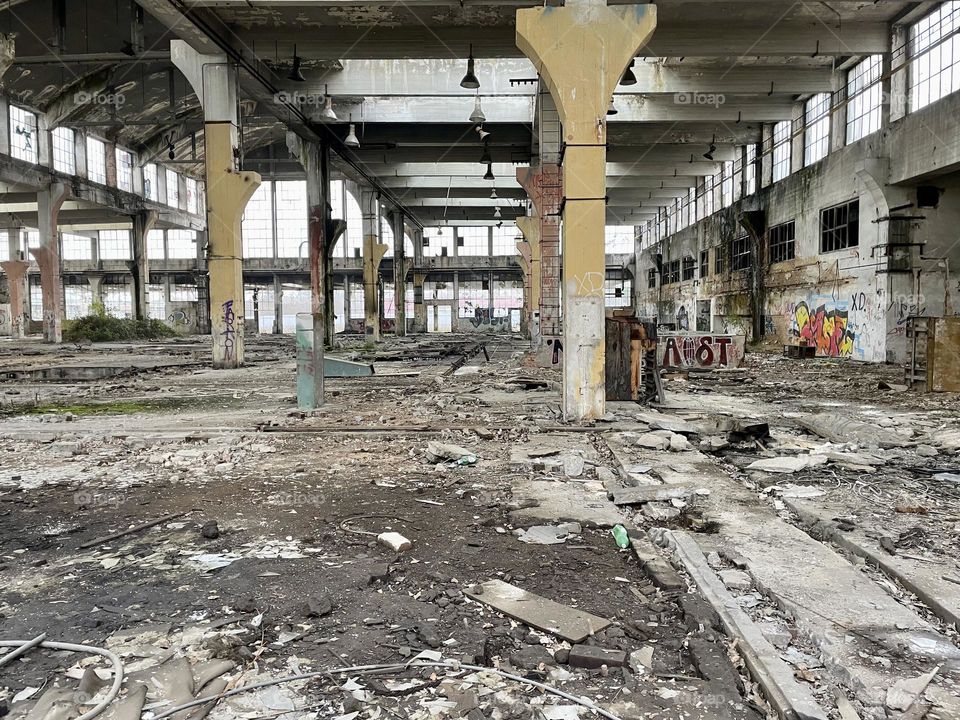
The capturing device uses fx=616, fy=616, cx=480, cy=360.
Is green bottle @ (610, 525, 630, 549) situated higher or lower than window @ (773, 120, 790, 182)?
lower

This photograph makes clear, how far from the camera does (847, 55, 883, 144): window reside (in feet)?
A: 54.6

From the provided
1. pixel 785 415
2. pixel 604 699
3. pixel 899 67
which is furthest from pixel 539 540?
pixel 899 67

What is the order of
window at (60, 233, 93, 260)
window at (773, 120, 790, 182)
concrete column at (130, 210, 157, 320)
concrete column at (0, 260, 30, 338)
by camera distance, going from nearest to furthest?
window at (773, 120, 790, 182), concrete column at (130, 210, 157, 320), concrete column at (0, 260, 30, 338), window at (60, 233, 93, 260)

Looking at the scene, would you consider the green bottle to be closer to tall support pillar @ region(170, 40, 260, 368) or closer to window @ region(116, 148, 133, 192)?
tall support pillar @ region(170, 40, 260, 368)

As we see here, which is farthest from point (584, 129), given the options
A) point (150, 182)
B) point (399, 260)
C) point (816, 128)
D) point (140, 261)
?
point (150, 182)

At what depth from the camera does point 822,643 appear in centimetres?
260

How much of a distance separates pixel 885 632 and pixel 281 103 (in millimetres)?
19662

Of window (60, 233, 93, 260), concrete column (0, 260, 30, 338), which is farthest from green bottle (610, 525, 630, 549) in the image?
window (60, 233, 93, 260)

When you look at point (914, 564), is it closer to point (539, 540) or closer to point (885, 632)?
point (885, 632)

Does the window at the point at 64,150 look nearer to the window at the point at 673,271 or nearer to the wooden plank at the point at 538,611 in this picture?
the window at the point at 673,271

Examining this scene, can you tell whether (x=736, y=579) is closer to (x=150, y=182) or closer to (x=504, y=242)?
(x=150, y=182)

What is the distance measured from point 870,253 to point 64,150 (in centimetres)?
3094

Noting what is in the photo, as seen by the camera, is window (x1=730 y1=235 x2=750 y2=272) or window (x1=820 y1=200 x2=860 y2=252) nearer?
window (x1=820 y1=200 x2=860 y2=252)

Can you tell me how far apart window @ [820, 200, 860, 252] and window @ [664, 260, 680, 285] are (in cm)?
1546
